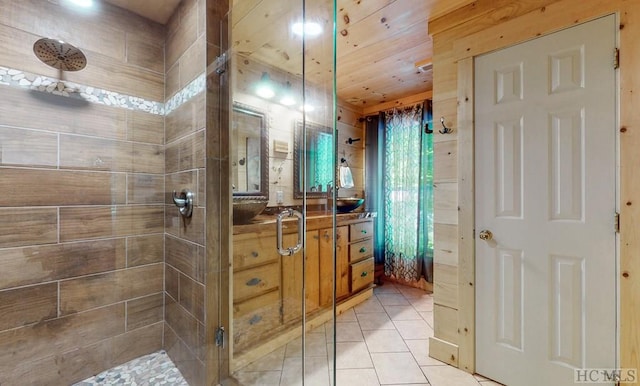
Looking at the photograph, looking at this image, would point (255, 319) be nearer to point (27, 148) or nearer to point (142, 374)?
point (142, 374)

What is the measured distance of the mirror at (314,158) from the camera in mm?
1625

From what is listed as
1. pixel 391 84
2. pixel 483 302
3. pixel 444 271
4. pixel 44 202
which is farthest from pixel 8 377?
pixel 391 84

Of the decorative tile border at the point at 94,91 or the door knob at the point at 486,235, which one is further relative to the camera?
the door knob at the point at 486,235

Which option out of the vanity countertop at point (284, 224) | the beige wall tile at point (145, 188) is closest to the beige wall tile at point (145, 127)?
the beige wall tile at point (145, 188)

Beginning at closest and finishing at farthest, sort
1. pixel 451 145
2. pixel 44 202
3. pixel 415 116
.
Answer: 1. pixel 44 202
2. pixel 451 145
3. pixel 415 116

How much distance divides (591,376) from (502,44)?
1.84 m

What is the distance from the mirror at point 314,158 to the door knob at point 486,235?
1.02 metres

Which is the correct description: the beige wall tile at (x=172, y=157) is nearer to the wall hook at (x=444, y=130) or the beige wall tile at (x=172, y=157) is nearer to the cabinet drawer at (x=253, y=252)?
the cabinet drawer at (x=253, y=252)

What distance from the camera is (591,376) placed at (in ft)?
4.32

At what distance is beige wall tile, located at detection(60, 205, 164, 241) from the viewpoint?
156cm

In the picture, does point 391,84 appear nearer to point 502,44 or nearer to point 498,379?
point 502,44

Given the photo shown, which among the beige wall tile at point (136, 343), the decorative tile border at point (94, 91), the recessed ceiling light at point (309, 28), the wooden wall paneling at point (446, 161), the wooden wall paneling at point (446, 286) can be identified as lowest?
the beige wall tile at point (136, 343)

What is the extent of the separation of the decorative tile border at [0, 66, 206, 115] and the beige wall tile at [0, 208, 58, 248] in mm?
683

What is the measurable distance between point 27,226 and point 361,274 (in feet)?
8.56
